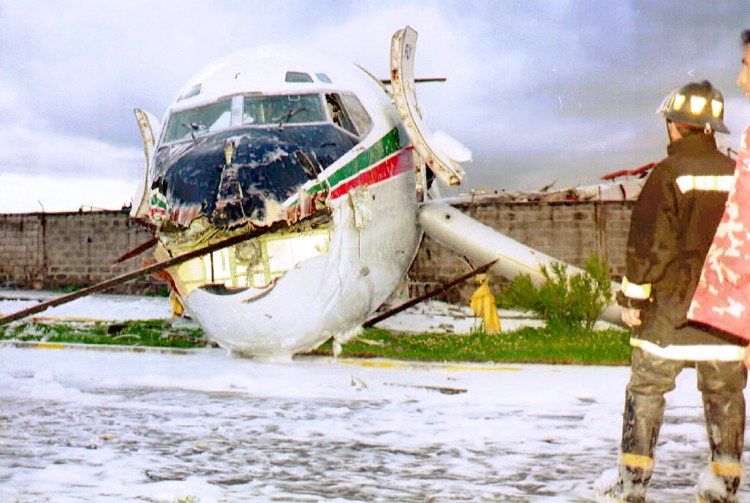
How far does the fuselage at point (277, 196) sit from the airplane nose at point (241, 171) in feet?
0.05

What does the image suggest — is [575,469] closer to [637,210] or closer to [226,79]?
[637,210]

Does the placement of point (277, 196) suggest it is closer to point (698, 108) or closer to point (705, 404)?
point (698, 108)

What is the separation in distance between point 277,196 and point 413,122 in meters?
2.79

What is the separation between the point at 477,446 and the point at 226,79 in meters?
6.23

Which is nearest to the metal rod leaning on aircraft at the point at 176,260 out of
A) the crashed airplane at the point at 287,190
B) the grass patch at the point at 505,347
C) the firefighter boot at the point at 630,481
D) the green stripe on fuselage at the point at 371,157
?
the crashed airplane at the point at 287,190

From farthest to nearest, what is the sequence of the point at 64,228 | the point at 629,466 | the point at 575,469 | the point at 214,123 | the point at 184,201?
1. the point at 64,228
2. the point at 214,123
3. the point at 184,201
4. the point at 575,469
5. the point at 629,466

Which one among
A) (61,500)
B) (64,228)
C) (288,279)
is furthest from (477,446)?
(64,228)

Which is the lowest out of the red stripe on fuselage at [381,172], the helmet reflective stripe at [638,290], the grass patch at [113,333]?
the grass patch at [113,333]

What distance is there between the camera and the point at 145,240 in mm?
27266

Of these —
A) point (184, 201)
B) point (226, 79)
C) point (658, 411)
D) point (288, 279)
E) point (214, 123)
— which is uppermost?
point (226, 79)

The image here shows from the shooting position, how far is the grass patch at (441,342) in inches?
430

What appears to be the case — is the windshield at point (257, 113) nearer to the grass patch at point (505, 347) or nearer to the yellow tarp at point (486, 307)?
the grass patch at point (505, 347)

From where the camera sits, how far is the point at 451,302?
73.4 feet

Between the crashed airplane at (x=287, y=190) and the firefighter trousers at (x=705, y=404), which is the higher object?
the crashed airplane at (x=287, y=190)
